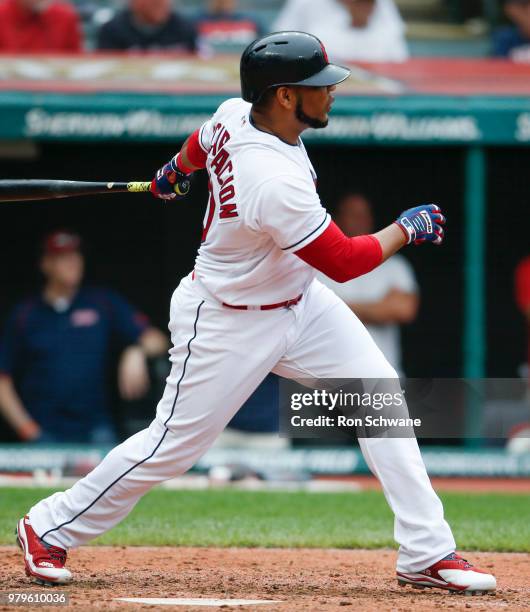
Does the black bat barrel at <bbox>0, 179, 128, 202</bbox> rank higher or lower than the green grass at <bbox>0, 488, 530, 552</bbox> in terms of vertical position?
higher

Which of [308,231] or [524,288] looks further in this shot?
[524,288]

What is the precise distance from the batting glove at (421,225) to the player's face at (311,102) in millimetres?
401

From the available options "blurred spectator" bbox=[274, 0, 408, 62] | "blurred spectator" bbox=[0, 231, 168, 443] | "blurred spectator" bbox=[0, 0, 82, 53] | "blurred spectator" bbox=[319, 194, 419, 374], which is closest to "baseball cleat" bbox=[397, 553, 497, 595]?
"blurred spectator" bbox=[319, 194, 419, 374]

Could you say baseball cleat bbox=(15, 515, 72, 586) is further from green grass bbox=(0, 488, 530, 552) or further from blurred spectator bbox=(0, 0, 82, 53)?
blurred spectator bbox=(0, 0, 82, 53)

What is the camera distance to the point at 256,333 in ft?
12.2

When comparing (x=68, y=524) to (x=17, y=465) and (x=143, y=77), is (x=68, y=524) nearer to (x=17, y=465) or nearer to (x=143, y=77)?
(x=17, y=465)

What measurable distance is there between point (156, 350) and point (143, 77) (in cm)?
168

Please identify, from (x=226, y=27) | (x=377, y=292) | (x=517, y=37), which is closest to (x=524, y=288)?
(x=377, y=292)

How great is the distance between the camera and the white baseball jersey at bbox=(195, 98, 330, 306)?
3510 mm

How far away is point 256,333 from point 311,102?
28.2 inches

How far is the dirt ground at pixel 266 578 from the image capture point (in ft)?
11.8

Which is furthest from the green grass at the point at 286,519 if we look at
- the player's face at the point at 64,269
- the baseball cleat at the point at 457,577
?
the player's face at the point at 64,269

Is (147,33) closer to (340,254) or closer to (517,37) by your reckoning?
(517,37)

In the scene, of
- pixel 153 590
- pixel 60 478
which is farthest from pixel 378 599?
pixel 60 478
